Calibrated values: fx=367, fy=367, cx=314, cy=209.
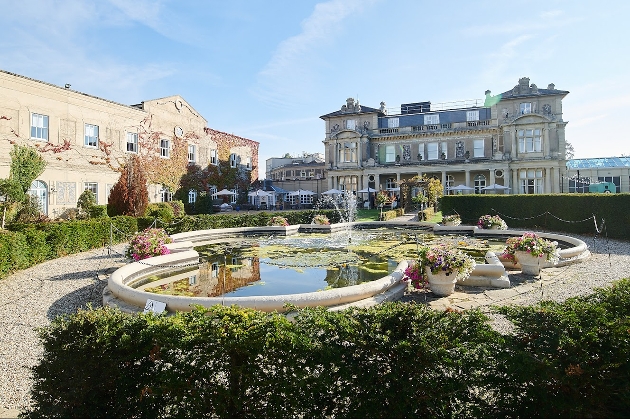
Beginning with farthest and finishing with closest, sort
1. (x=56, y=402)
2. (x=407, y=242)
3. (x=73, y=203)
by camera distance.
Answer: (x=73, y=203), (x=407, y=242), (x=56, y=402)

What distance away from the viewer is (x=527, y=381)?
2854 millimetres

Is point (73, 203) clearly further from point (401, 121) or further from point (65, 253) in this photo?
point (401, 121)

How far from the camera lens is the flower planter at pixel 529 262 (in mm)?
9117

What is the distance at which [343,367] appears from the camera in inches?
117

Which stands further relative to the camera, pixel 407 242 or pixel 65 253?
pixel 407 242

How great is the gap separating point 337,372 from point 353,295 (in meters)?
3.53

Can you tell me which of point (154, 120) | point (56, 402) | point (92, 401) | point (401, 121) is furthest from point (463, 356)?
point (401, 121)

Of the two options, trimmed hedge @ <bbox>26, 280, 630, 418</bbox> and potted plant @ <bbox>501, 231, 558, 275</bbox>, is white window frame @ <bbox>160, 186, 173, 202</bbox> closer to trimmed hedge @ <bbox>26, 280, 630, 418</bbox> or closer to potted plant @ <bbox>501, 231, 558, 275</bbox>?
potted plant @ <bbox>501, 231, 558, 275</bbox>

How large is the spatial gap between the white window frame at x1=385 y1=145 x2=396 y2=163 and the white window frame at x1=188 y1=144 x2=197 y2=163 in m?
22.8

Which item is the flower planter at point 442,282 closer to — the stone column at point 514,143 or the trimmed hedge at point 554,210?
the trimmed hedge at point 554,210

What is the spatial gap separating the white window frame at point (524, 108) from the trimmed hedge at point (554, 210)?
23200mm

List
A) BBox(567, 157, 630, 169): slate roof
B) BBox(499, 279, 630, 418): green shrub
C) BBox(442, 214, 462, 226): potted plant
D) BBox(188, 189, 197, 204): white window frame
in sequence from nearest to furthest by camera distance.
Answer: BBox(499, 279, 630, 418): green shrub
BBox(442, 214, 462, 226): potted plant
BBox(188, 189, 197, 204): white window frame
BBox(567, 157, 630, 169): slate roof

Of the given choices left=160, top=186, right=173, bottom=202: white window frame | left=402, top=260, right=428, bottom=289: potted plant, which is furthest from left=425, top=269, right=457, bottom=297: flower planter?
left=160, top=186, right=173, bottom=202: white window frame

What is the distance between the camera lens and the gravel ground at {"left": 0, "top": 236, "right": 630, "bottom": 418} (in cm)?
477
